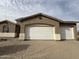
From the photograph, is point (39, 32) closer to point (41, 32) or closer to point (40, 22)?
point (41, 32)

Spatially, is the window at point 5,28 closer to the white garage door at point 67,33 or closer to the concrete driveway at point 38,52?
the white garage door at point 67,33

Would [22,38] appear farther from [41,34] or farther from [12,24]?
[12,24]

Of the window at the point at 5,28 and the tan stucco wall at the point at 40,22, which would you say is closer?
the tan stucco wall at the point at 40,22

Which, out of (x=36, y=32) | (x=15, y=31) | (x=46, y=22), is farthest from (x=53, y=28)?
(x=15, y=31)

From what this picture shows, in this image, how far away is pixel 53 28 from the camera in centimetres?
2069

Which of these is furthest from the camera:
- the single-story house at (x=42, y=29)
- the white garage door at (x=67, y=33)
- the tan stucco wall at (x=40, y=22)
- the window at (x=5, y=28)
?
the window at (x=5, y=28)

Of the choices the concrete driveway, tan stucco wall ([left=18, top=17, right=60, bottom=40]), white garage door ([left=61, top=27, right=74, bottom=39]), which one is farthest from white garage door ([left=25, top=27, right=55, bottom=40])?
the concrete driveway

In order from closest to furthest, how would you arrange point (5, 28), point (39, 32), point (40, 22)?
1. point (39, 32)
2. point (40, 22)
3. point (5, 28)

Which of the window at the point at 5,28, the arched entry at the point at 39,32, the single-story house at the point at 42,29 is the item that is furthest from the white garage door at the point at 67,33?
the window at the point at 5,28

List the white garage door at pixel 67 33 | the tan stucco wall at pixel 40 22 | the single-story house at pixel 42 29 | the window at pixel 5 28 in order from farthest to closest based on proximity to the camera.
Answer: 1. the window at pixel 5 28
2. the white garage door at pixel 67 33
3. the tan stucco wall at pixel 40 22
4. the single-story house at pixel 42 29

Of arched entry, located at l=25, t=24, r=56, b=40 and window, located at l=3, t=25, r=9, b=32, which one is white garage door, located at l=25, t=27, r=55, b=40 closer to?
arched entry, located at l=25, t=24, r=56, b=40

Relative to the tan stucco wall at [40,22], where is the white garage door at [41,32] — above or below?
below

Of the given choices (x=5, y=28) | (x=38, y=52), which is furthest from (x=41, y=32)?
(x=5, y=28)

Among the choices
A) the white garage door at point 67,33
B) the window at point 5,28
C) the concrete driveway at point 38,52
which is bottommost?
the concrete driveway at point 38,52
